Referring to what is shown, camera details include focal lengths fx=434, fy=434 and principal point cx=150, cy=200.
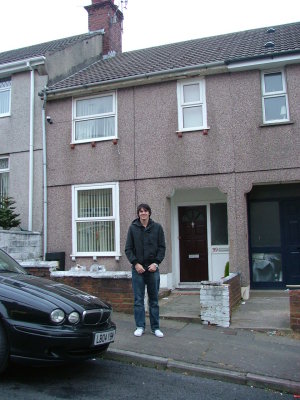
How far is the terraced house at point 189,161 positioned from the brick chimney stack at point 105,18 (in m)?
4.03

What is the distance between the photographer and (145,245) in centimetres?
638

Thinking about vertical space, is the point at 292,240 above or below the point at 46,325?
above

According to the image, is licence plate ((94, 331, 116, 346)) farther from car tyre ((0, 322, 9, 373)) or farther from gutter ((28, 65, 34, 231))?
gutter ((28, 65, 34, 231))

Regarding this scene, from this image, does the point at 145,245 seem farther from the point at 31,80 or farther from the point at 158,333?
the point at 31,80

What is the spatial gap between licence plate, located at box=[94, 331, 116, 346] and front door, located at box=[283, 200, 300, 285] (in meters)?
6.22

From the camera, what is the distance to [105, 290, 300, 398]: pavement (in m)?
4.91

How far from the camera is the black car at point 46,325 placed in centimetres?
434

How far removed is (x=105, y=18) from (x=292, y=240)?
1031 cm

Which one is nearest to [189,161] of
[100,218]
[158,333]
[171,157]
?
[171,157]

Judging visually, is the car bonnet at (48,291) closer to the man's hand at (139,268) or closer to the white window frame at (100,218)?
the man's hand at (139,268)

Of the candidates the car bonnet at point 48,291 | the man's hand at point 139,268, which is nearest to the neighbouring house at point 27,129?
the man's hand at point 139,268

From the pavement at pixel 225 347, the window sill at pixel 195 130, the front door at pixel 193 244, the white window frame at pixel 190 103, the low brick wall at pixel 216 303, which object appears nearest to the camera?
the pavement at pixel 225 347

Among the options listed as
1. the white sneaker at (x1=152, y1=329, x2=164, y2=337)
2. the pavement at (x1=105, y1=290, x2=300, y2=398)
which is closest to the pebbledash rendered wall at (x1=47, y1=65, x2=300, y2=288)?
the pavement at (x1=105, y1=290, x2=300, y2=398)

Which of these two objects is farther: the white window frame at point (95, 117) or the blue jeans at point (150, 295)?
the white window frame at point (95, 117)
